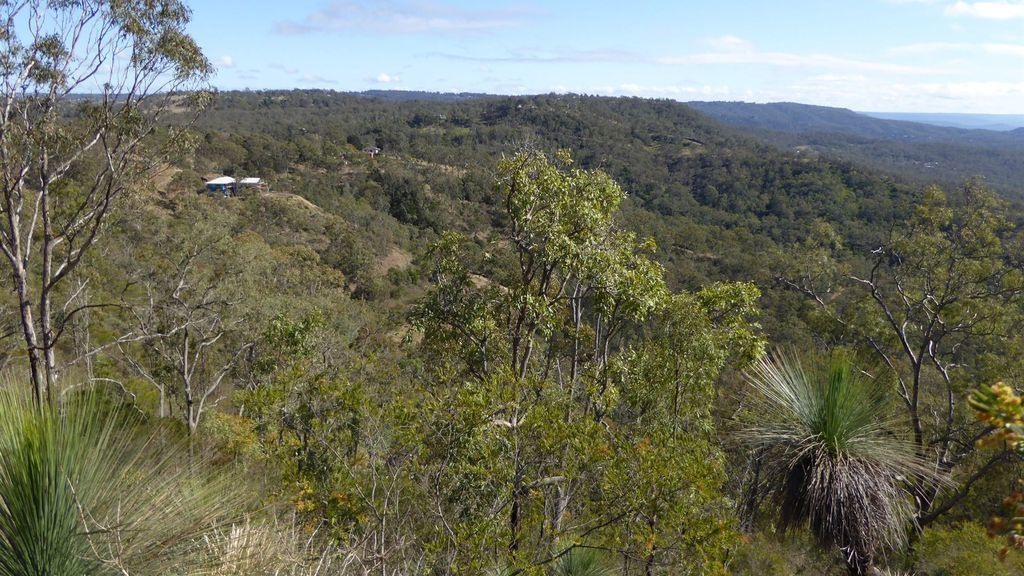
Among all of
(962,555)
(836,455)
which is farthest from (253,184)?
(836,455)

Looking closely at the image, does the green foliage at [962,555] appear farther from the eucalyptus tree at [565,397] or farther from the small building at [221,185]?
the small building at [221,185]

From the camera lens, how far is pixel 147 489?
2.68m

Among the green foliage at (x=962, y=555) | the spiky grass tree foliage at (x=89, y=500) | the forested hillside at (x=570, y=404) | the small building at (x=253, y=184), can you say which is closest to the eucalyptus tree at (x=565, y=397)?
the forested hillside at (x=570, y=404)

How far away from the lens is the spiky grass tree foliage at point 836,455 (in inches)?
190

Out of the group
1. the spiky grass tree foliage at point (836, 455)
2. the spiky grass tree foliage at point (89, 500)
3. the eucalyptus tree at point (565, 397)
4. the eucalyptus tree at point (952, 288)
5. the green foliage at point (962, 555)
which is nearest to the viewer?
the spiky grass tree foliage at point (89, 500)

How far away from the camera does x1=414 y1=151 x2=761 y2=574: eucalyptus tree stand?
14.0ft

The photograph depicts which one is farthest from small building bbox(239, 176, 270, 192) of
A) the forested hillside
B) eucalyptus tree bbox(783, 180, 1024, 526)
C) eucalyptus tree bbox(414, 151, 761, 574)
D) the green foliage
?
the green foliage

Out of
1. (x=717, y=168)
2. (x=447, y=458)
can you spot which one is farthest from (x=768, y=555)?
(x=717, y=168)

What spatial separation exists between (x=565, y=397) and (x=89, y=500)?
344 centimetres

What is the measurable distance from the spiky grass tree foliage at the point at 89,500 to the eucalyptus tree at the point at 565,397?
1694 mm

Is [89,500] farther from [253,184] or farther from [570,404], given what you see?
[253,184]

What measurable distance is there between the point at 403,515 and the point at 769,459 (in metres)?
3.33

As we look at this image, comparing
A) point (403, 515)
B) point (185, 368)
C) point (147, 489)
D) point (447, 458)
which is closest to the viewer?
point (147, 489)

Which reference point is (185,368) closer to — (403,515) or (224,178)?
(403,515)
